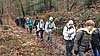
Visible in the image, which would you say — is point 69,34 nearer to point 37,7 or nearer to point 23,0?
point 37,7

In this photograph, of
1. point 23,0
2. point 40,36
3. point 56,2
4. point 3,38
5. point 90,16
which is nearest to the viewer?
point 3,38

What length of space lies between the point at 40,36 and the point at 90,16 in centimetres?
533

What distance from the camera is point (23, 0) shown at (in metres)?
55.9

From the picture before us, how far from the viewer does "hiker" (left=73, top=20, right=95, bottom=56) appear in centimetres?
870

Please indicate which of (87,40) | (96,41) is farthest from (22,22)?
(87,40)

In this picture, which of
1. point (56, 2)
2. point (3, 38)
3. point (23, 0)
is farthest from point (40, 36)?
point (23, 0)

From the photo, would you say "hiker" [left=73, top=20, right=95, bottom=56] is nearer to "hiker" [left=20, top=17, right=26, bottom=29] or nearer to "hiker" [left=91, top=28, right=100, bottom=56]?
"hiker" [left=91, top=28, right=100, bottom=56]

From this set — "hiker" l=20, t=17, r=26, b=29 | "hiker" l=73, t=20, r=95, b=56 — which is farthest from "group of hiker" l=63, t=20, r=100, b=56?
"hiker" l=20, t=17, r=26, b=29

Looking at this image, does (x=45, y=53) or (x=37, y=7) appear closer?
(x=45, y=53)

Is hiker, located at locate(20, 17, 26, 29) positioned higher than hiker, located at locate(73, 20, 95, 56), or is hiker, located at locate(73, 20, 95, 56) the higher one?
hiker, located at locate(73, 20, 95, 56)

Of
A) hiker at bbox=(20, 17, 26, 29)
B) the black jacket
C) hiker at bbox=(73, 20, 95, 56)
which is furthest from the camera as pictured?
hiker at bbox=(20, 17, 26, 29)

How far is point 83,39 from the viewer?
888 centimetres

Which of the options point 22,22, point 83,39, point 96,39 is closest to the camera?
point 83,39

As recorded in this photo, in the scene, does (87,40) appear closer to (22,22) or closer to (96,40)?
(96,40)
